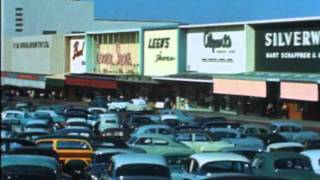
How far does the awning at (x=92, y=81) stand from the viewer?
272 feet

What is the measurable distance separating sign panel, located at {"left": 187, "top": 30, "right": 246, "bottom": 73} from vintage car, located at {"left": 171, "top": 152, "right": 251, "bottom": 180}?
46.9 meters

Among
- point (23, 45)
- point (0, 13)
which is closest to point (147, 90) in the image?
point (23, 45)

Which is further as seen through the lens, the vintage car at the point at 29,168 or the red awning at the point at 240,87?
the red awning at the point at 240,87

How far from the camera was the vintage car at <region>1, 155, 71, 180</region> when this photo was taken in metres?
13.6

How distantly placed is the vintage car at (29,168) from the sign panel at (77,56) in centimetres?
8128

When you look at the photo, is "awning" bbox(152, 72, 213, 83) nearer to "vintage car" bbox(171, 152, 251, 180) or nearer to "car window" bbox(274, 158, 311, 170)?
"car window" bbox(274, 158, 311, 170)

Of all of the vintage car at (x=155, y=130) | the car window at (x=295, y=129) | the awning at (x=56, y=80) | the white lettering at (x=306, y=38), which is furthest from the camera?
the awning at (x=56, y=80)

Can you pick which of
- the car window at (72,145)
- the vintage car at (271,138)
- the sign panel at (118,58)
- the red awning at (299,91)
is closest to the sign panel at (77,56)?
the sign panel at (118,58)

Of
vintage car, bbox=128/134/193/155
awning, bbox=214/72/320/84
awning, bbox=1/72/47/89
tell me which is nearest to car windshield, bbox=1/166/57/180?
vintage car, bbox=128/134/193/155

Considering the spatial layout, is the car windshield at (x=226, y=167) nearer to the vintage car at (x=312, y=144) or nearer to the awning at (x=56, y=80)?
the vintage car at (x=312, y=144)

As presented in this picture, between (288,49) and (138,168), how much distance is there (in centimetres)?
4481

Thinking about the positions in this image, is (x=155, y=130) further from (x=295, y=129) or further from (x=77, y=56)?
(x=77, y=56)

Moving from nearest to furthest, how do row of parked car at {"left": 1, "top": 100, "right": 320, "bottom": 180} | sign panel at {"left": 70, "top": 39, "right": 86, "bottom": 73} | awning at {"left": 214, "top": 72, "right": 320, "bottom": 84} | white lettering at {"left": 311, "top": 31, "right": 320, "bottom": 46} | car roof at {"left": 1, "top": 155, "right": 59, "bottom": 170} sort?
1. car roof at {"left": 1, "top": 155, "right": 59, "bottom": 170}
2. row of parked car at {"left": 1, "top": 100, "right": 320, "bottom": 180}
3. awning at {"left": 214, "top": 72, "right": 320, "bottom": 84}
4. white lettering at {"left": 311, "top": 31, "right": 320, "bottom": 46}
5. sign panel at {"left": 70, "top": 39, "right": 86, "bottom": 73}

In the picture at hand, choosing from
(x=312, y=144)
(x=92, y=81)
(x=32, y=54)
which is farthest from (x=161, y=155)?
(x=32, y=54)
